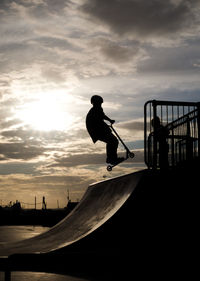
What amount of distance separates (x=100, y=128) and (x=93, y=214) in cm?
217

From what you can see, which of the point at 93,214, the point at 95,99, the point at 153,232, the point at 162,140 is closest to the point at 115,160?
the point at 93,214

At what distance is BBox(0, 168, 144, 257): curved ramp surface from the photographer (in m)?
6.81

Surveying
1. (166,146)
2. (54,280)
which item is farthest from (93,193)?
(54,280)

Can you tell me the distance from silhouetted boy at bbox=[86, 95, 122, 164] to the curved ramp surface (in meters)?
0.76

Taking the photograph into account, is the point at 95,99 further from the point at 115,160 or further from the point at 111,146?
the point at 115,160

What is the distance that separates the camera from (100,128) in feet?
29.1

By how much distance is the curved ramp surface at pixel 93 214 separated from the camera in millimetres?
6813

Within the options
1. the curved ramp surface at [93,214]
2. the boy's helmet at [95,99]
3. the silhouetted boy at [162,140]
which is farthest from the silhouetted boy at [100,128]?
the silhouetted boy at [162,140]

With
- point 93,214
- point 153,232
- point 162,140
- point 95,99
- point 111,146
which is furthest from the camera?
point 111,146

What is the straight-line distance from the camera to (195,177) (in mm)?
6395

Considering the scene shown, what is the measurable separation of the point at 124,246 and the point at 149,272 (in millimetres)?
672

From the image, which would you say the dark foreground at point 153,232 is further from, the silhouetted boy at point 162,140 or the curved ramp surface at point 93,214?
the silhouetted boy at point 162,140

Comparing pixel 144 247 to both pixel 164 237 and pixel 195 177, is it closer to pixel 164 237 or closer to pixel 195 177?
pixel 164 237

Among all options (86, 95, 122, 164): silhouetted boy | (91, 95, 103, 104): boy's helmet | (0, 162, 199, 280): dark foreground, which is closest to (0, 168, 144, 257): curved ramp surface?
(0, 162, 199, 280): dark foreground
